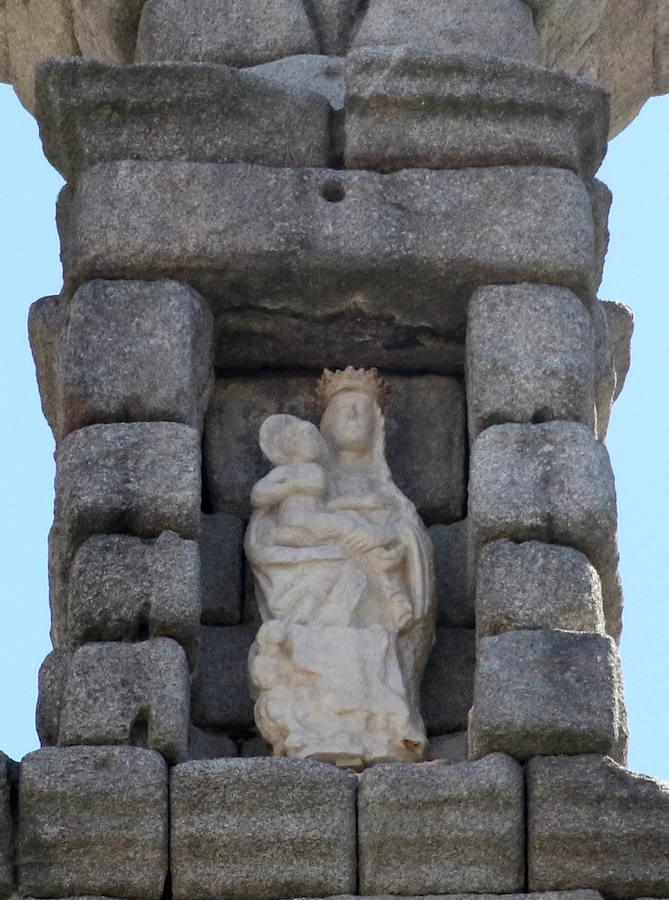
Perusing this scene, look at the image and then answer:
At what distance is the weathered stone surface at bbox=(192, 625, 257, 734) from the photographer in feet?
40.8

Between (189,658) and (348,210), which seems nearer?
(189,658)

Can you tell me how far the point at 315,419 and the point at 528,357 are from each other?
970 mm

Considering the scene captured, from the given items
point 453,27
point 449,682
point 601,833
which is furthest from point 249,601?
point 453,27

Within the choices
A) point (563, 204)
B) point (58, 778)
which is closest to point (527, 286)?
point (563, 204)

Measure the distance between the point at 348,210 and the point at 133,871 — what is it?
2.79 metres

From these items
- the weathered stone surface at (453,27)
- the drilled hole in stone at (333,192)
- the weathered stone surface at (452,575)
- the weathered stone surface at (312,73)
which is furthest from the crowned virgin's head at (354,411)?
the weathered stone surface at (453,27)

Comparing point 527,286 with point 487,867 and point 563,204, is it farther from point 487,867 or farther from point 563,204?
point 487,867

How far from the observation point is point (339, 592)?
1234cm

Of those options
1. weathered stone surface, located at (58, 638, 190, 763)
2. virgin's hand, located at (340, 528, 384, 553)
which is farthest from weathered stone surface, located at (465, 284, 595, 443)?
weathered stone surface, located at (58, 638, 190, 763)

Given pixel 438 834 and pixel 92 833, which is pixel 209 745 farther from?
pixel 438 834

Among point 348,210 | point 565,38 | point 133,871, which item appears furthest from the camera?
point 565,38

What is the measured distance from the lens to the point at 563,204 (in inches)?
509

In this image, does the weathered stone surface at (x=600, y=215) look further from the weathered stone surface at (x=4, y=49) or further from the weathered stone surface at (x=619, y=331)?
the weathered stone surface at (x=4, y=49)

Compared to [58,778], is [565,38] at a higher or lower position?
higher
